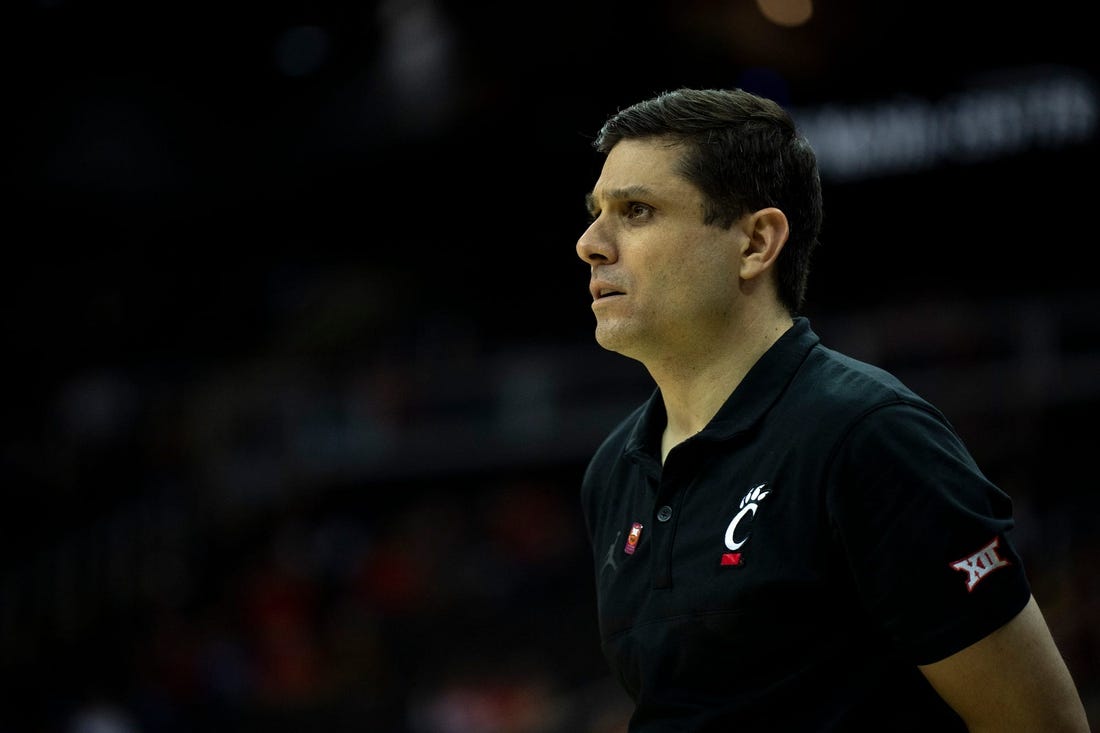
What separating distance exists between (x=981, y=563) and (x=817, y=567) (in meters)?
0.24

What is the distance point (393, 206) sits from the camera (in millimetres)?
14977

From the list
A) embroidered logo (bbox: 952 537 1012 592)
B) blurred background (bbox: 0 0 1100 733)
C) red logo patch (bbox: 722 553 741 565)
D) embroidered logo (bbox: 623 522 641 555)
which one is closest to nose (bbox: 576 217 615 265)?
embroidered logo (bbox: 623 522 641 555)

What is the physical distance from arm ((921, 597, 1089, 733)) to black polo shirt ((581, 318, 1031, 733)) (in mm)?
29

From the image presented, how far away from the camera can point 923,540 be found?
1880 millimetres

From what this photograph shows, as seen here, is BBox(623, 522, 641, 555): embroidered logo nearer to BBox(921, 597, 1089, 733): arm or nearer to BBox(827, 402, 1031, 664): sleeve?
BBox(827, 402, 1031, 664): sleeve

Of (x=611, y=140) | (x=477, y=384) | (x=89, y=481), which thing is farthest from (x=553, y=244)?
(x=611, y=140)

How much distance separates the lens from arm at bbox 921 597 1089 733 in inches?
73.7

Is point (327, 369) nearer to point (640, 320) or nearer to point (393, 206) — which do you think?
point (393, 206)

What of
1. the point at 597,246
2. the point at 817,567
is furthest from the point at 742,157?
the point at 817,567

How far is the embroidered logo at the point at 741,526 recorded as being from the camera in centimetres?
204

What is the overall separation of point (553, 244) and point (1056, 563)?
8.10m

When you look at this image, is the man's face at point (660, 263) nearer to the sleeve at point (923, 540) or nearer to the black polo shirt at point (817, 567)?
the black polo shirt at point (817, 567)

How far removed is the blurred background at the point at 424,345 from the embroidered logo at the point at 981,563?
707cm

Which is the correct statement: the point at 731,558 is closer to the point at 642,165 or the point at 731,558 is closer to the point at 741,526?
the point at 741,526
